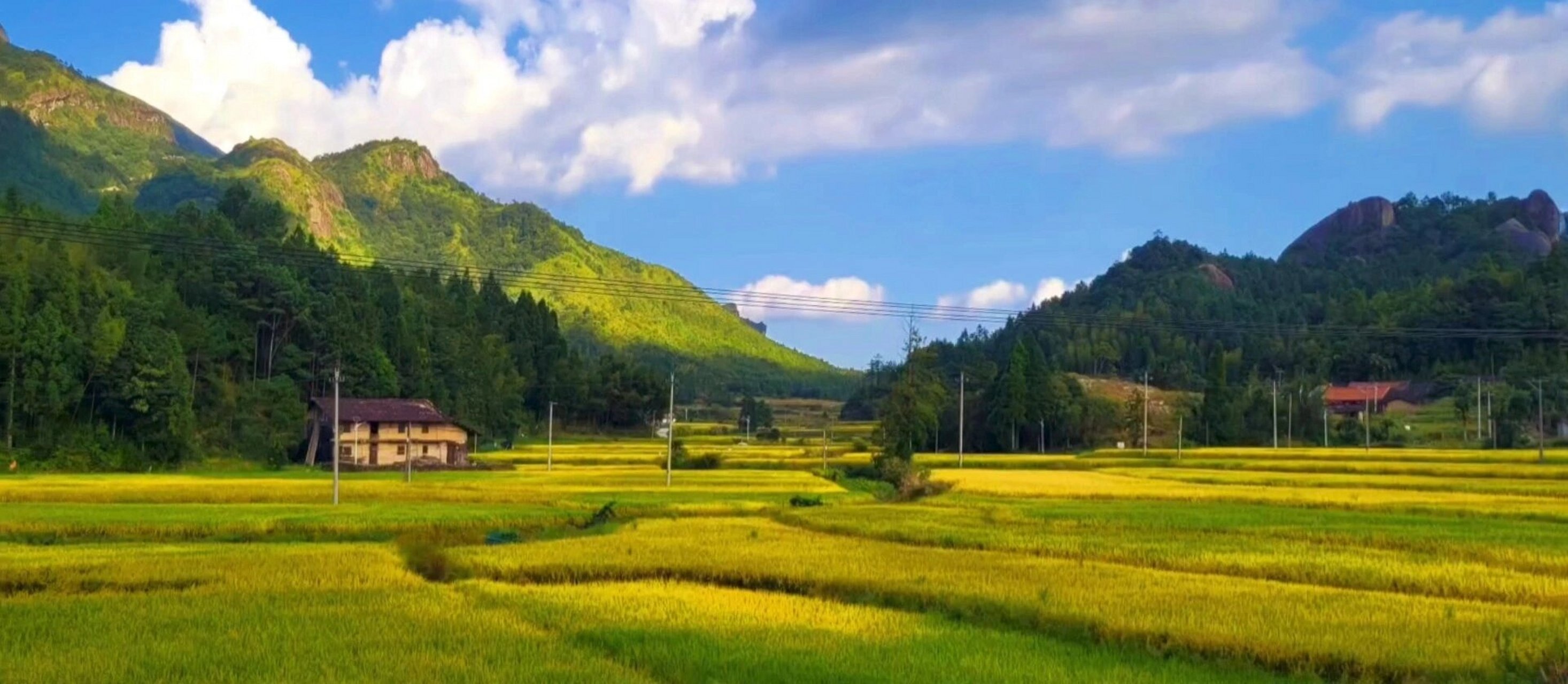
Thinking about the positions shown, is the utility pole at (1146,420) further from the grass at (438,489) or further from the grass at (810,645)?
the grass at (810,645)

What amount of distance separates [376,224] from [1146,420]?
152 m

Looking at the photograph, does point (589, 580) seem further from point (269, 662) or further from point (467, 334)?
point (467, 334)

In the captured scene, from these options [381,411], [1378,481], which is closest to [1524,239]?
[1378,481]

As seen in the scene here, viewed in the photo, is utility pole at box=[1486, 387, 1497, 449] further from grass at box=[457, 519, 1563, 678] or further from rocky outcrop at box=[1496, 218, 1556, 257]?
rocky outcrop at box=[1496, 218, 1556, 257]

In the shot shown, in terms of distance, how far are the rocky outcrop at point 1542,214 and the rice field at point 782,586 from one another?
174852 millimetres

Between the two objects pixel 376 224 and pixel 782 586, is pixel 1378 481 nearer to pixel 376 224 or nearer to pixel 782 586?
pixel 782 586

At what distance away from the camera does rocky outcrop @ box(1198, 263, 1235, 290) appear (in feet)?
559

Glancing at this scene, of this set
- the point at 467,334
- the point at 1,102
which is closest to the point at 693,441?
the point at 467,334

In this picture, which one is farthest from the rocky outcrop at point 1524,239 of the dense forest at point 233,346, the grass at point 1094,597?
the grass at point 1094,597

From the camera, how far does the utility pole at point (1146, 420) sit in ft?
221

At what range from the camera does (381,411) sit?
63656 millimetres

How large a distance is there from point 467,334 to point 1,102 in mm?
111389

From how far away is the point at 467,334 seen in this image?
98.3 meters

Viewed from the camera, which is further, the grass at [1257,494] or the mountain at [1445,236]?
the mountain at [1445,236]
